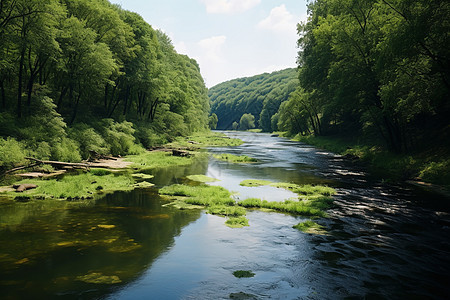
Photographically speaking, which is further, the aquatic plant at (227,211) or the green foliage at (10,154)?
the green foliage at (10,154)

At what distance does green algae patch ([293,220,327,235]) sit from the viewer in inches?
466

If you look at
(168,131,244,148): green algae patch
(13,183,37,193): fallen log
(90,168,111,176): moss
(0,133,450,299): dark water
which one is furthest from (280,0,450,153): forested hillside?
(13,183,37,193): fallen log

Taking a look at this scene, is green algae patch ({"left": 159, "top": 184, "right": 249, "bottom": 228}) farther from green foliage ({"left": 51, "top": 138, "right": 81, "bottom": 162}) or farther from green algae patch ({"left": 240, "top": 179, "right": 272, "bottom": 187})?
green foliage ({"left": 51, "top": 138, "right": 81, "bottom": 162})

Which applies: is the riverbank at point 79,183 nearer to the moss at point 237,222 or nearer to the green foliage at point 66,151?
the green foliage at point 66,151

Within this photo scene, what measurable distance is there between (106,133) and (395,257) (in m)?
30.6

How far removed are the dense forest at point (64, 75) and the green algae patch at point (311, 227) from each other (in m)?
18.8

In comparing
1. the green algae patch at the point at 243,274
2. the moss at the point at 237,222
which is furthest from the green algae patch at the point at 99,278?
the moss at the point at 237,222

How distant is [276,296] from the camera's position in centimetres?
731

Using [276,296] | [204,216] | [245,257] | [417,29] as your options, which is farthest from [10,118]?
[417,29]

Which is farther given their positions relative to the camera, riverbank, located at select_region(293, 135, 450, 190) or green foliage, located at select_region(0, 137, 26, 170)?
riverbank, located at select_region(293, 135, 450, 190)

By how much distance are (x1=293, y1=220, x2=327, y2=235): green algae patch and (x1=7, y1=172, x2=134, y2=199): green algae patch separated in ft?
37.3

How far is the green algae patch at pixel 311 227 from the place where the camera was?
1185 cm

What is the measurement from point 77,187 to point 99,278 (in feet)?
34.5

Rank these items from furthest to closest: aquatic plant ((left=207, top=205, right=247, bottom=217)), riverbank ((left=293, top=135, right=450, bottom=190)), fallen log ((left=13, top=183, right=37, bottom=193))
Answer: riverbank ((left=293, top=135, right=450, bottom=190))
fallen log ((left=13, top=183, right=37, bottom=193))
aquatic plant ((left=207, top=205, right=247, bottom=217))
